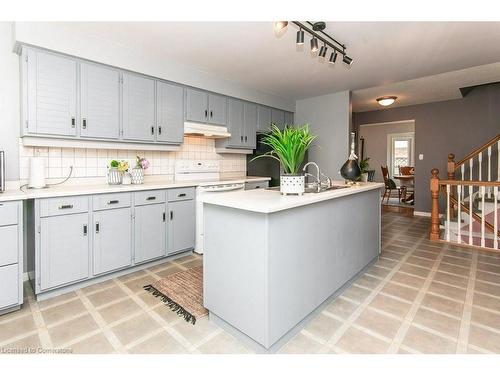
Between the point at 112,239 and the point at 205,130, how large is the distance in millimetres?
1865

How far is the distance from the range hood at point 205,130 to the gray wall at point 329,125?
1669 mm

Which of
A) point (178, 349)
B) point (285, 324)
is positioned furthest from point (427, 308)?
point (178, 349)

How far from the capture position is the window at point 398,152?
9.09 metres

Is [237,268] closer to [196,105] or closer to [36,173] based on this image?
[36,173]

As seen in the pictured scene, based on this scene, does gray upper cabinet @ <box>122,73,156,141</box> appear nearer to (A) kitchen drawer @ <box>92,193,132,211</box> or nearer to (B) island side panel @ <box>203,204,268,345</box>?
(A) kitchen drawer @ <box>92,193,132,211</box>

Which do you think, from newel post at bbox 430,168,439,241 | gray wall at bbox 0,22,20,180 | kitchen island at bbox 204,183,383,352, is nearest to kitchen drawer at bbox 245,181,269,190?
kitchen island at bbox 204,183,383,352

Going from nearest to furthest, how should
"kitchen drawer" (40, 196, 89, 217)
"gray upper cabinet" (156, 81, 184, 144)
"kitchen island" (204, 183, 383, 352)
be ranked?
1. "kitchen island" (204, 183, 383, 352)
2. "kitchen drawer" (40, 196, 89, 217)
3. "gray upper cabinet" (156, 81, 184, 144)

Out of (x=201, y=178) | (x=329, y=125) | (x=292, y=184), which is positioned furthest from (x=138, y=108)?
(x=329, y=125)

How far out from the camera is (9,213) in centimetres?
202

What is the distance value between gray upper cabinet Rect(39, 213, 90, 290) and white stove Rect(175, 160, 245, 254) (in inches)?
45.1

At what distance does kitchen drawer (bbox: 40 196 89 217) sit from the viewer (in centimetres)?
222

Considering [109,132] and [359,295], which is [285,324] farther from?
[109,132]

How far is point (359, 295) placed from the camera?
2363 mm

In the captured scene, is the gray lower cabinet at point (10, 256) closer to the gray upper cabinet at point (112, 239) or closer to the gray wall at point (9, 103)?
the gray upper cabinet at point (112, 239)
